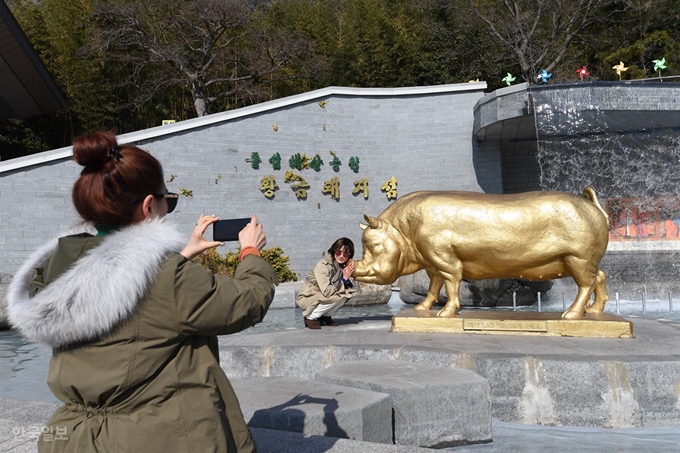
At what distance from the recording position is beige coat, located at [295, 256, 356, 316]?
6582mm

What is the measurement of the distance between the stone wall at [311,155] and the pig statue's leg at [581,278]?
31.5 feet

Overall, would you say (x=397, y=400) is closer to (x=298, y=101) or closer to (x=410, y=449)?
(x=410, y=449)

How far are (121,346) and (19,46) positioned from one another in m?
13.3

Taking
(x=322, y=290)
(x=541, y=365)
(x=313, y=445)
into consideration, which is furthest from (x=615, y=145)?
(x=313, y=445)

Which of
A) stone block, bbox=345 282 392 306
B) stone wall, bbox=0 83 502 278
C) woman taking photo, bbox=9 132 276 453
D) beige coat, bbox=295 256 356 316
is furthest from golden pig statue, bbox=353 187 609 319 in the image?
stone wall, bbox=0 83 502 278

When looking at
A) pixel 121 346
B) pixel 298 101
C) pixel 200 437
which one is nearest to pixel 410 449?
pixel 200 437

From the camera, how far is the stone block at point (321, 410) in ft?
10.3

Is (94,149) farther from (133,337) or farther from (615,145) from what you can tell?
(615,145)

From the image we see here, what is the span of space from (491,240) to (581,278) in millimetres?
801

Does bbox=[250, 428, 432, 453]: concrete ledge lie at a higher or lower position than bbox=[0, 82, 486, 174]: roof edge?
lower

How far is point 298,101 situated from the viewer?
14844 millimetres

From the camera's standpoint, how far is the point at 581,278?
5.37m

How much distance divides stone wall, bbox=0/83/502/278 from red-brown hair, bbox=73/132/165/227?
37.5 ft

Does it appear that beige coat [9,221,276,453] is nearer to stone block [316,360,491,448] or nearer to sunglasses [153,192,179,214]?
sunglasses [153,192,179,214]
